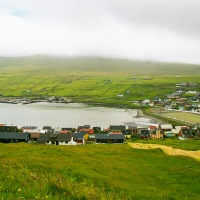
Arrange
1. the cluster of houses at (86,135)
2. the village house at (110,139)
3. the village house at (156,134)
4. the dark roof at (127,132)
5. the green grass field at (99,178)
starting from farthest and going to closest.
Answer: the dark roof at (127,132)
the village house at (156,134)
the village house at (110,139)
the cluster of houses at (86,135)
the green grass field at (99,178)

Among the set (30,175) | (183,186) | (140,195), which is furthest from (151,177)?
(30,175)

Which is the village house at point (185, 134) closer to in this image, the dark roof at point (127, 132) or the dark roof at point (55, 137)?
the dark roof at point (127, 132)

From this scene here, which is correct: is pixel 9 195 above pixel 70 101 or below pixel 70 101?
above

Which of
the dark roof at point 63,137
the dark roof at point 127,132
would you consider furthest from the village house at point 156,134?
the dark roof at point 63,137

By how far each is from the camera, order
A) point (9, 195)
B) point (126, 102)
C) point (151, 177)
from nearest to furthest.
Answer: point (9, 195) → point (151, 177) → point (126, 102)

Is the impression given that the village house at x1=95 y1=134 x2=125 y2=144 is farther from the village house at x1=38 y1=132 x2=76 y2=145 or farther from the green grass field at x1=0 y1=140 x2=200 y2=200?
→ the green grass field at x1=0 y1=140 x2=200 y2=200

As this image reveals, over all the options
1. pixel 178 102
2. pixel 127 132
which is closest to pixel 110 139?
pixel 127 132

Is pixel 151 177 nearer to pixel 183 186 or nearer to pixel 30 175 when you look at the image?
pixel 183 186

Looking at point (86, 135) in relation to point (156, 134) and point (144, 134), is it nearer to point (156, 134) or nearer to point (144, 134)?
point (144, 134)

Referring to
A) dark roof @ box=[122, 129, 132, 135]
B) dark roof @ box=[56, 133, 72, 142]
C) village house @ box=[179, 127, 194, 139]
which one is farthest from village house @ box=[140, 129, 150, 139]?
dark roof @ box=[56, 133, 72, 142]
